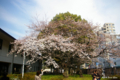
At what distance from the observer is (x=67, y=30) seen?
18.2m

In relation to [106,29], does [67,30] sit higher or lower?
lower

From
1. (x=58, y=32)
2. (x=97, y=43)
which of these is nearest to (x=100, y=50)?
(x=97, y=43)

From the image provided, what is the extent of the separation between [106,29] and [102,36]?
5578 cm

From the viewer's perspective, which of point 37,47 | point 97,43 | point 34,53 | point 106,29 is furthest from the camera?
point 106,29

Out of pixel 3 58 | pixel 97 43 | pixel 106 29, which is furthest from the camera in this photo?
pixel 106 29

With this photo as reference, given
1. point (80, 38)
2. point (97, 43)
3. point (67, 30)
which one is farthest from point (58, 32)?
point (97, 43)

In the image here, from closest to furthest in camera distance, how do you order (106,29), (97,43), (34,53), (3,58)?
(3,58) → (34,53) → (97,43) → (106,29)

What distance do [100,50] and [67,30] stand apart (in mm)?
6841

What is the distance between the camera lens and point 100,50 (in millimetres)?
18453

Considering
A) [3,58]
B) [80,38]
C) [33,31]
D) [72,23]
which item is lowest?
[3,58]

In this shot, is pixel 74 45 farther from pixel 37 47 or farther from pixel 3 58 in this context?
pixel 3 58

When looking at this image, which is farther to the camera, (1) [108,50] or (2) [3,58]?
(1) [108,50]

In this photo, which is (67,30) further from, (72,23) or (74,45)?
(74,45)

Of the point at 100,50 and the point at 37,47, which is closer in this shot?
the point at 37,47
